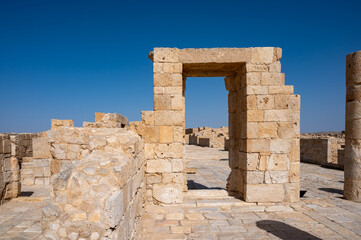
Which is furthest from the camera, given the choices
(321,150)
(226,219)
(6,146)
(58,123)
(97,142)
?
(321,150)

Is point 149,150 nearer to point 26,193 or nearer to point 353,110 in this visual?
point 26,193

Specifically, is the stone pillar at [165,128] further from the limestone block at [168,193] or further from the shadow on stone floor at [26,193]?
the shadow on stone floor at [26,193]

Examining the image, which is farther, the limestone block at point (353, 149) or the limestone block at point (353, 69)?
the limestone block at point (353, 149)

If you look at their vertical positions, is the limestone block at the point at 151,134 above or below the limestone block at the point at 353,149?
above

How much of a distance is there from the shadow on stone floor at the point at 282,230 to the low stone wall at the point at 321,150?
368 inches

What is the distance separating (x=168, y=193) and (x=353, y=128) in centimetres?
587

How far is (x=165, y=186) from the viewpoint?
5230mm

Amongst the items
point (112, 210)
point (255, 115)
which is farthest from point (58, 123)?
point (112, 210)

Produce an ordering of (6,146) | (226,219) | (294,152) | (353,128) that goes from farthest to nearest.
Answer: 1. (353,128)
2. (6,146)
3. (294,152)
4. (226,219)

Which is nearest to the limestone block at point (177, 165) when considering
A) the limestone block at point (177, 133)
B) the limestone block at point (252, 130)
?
the limestone block at point (177, 133)

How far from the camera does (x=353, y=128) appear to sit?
6457 millimetres

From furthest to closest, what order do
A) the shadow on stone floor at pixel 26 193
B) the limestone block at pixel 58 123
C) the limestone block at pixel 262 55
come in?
the limestone block at pixel 58 123 < the shadow on stone floor at pixel 26 193 < the limestone block at pixel 262 55

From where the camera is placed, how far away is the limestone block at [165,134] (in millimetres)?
5270

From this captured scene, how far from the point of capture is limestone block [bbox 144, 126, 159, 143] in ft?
17.3
